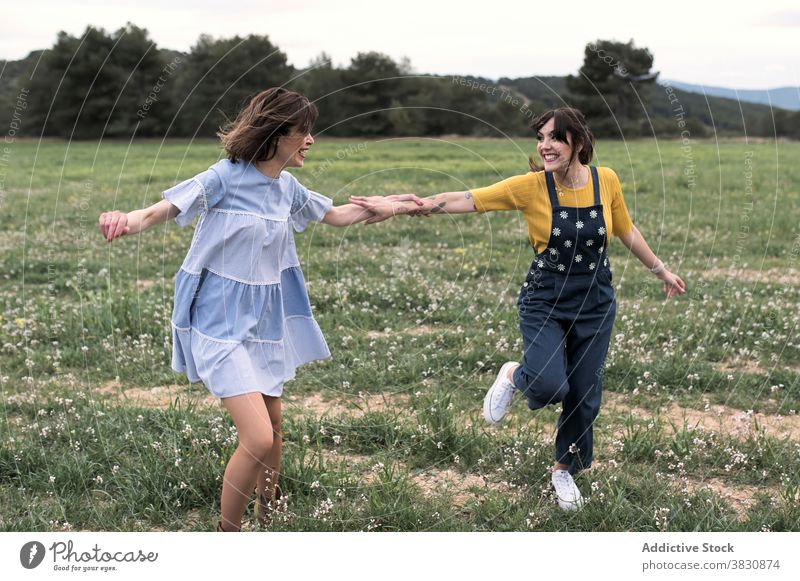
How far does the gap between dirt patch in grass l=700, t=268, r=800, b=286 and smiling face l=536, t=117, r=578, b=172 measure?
234 inches

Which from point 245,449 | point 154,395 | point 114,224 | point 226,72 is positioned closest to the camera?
point 114,224

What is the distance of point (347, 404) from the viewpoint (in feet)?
22.0

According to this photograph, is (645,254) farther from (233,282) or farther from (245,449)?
(245,449)

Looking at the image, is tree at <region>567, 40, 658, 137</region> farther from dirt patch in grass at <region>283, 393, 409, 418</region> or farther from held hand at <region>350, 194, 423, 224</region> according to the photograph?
dirt patch in grass at <region>283, 393, 409, 418</region>

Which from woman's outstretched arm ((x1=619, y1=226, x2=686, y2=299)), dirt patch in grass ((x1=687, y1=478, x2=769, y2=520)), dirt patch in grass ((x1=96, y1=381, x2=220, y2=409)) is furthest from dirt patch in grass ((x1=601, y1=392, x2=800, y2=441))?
dirt patch in grass ((x1=96, y1=381, x2=220, y2=409))

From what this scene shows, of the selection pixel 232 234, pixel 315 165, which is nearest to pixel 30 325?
pixel 232 234

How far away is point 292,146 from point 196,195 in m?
0.56

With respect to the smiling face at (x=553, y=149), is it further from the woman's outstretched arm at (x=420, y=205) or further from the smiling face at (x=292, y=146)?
the smiling face at (x=292, y=146)

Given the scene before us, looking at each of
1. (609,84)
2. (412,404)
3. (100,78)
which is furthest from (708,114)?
(412,404)

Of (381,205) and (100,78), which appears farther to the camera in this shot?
(100,78)

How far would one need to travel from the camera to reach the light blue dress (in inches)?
181

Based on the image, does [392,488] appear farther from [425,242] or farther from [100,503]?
[425,242]

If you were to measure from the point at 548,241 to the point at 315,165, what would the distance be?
16069 millimetres

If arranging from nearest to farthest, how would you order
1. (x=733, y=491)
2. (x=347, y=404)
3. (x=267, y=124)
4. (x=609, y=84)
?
(x=267, y=124), (x=733, y=491), (x=347, y=404), (x=609, y=84)
